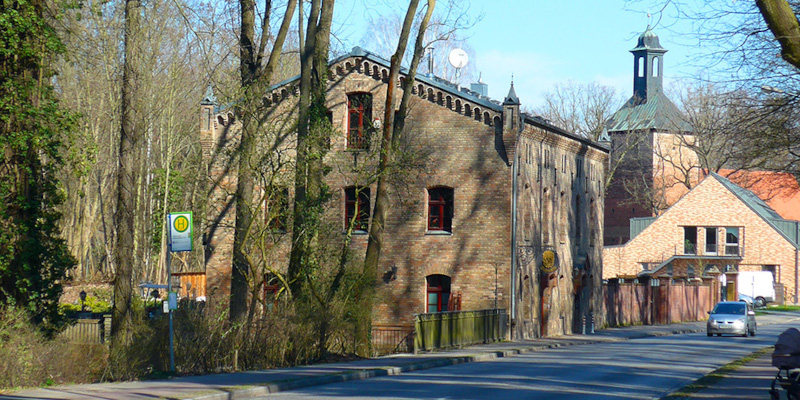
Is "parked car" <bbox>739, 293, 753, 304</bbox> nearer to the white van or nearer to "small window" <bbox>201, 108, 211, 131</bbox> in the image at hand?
the white van

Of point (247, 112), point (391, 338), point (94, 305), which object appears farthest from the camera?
point (94, 305)

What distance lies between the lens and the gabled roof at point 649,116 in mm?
88688

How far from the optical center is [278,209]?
23.8 meters

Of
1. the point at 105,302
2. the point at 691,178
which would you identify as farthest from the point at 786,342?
the point at 691,178

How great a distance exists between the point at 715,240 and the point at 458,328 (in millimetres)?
53327

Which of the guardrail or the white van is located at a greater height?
the white van

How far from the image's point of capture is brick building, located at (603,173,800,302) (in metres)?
77.2

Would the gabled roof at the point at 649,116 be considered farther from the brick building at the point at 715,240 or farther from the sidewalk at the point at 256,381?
the sidewalk at the point at 256,381

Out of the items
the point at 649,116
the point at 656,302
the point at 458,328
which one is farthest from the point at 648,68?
the point at 458,328

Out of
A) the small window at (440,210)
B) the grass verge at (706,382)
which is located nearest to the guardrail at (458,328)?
the small window at (440,210)

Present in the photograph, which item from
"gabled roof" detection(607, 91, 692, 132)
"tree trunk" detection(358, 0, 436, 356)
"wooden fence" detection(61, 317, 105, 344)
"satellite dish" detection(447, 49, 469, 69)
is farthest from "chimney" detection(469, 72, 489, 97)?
"gabled roof" detection(607, 91, 692, 132)

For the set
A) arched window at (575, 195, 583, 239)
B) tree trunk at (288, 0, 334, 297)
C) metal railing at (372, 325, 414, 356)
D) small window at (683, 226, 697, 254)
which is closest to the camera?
tree trunk at (288, 0, 334, 297)

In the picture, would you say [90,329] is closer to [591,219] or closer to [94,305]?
[94,305]

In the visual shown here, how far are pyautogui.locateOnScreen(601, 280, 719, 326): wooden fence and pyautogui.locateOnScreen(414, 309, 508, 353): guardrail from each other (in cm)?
1613
